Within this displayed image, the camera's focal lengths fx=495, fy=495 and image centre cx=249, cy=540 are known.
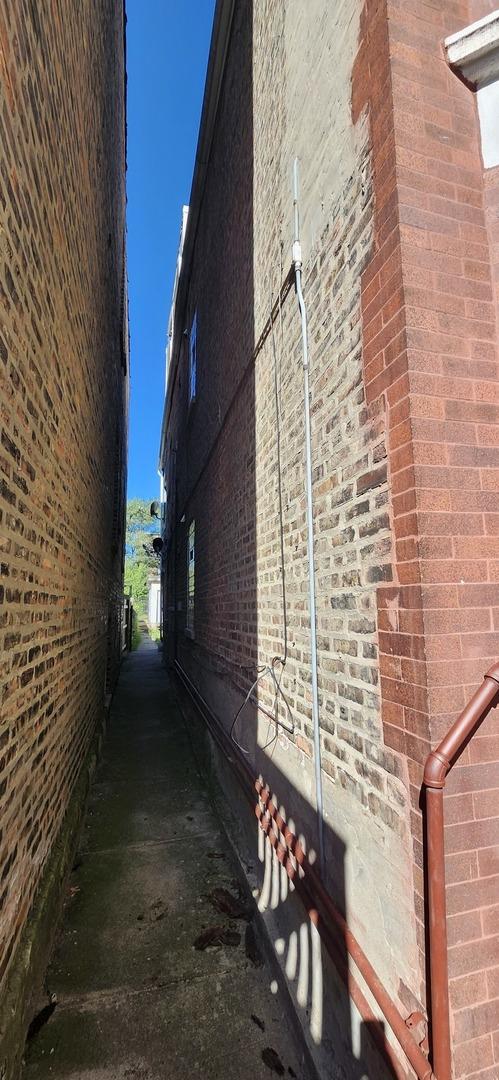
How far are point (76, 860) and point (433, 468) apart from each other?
4.05m

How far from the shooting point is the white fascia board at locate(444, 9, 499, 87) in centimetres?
180

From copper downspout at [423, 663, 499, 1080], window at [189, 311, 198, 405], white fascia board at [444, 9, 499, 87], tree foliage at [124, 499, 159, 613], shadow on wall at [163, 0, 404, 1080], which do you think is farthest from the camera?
tree foliage at [124, 499, 159, 613]

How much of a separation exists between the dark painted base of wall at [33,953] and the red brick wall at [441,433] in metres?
1.73

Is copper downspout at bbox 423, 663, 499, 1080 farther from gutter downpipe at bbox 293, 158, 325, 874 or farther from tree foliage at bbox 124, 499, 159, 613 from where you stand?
tree foliage at bbox 124, 499, 159, 613

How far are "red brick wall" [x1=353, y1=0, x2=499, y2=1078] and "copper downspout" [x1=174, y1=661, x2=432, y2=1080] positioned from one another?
0.15 m

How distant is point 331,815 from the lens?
222 centimetres

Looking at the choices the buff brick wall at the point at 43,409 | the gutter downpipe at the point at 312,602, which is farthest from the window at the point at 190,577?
the gutter downpipe at the point at 312,602

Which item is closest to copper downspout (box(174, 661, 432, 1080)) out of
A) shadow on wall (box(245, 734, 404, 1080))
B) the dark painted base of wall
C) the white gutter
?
shadow on wall (box(245, 734, 404, 1080))

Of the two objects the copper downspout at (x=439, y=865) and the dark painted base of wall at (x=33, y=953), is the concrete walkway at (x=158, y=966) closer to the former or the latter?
the dark painted base of wall at (x=33, y=953)

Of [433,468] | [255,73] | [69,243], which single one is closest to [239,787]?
[433,468]

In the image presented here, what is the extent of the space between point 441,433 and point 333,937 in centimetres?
202

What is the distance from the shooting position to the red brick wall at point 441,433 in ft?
4.98

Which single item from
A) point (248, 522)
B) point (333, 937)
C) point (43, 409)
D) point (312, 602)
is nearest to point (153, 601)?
point (248, 522)

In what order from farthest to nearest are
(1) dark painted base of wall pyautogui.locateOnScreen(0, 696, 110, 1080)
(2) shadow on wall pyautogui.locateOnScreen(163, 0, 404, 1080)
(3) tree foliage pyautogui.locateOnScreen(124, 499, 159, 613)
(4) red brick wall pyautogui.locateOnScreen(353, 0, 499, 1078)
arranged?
(3) tree foliage pyautogui.locateOnScreen(124, 499, 159, 613) < (2) shadow on wall pyautogui.locateOnScreen(163, 0, 404, 1080) < (1) dark painted base of wall pyautogui.locateOnScreen(0, 696, 110, 1080) < (4) red brick wall pyautogui.locateOnScreen(353, 0, 499, 1078)
